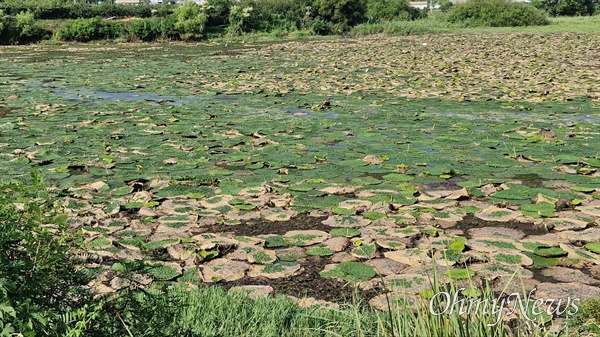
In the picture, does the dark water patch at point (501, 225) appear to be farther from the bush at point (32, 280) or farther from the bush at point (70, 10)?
the bush at point (70, 10)

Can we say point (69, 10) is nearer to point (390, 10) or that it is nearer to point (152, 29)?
point (152, 29)

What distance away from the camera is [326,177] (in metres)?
4.88

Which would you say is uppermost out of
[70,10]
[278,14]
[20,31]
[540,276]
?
[70,10]

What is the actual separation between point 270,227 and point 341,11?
27.0m

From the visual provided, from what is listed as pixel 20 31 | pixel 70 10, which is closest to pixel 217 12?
pixel 70 10

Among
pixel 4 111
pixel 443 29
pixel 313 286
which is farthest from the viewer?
pixel 443 29

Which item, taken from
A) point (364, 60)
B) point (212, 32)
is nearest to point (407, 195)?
point (364, 60)

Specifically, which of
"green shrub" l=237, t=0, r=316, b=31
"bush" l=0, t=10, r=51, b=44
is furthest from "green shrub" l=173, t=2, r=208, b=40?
"bush" l=0, t=10, r=51, b=44

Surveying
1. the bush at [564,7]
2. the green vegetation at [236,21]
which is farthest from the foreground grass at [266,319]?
the bush at [564,7]

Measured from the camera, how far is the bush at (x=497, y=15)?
97.2 ft

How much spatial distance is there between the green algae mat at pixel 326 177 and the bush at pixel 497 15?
2035cm

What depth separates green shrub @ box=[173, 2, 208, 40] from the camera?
82.0ft

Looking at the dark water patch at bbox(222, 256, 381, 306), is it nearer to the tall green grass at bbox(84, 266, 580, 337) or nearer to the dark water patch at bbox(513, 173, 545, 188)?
the tall green grass at bbox(84, 266, 580, 337)

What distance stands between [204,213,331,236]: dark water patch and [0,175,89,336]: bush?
1789 mm
